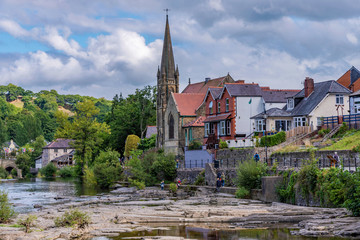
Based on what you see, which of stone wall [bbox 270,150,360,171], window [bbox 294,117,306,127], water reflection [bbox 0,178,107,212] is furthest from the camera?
window [bbox 294,117,306,127]

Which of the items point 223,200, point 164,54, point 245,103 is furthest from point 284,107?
point 164,54

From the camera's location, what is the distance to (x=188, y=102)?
7538 cm

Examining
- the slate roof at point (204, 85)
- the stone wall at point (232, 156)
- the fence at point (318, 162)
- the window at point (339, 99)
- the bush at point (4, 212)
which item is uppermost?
the slate roof at point (204, 85)

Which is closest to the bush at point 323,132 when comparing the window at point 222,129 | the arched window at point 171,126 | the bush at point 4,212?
the window at point 222,129

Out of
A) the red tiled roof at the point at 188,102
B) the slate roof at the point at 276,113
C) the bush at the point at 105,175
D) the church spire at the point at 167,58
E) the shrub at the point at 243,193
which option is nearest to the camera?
the shrub at the point at 243,193

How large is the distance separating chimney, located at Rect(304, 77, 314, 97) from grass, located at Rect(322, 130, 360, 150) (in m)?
11.4

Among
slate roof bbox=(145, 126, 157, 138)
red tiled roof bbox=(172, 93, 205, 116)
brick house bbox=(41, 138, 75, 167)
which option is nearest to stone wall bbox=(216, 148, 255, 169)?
red tiled roof bbox=(172, 93, 205, 116)

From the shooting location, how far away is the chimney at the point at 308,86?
57.3 metres

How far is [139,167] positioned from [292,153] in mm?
25121

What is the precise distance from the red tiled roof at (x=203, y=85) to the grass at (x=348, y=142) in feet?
114

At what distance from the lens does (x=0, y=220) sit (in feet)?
94.3

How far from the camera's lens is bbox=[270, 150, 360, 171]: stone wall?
1442 inches

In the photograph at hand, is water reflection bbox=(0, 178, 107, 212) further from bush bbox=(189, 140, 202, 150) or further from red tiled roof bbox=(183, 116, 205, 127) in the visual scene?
red tiled roof bbox=(183, 116, 205, 127)

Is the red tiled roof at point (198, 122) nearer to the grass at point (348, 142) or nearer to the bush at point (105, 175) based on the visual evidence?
the bush at point (105, 175)
